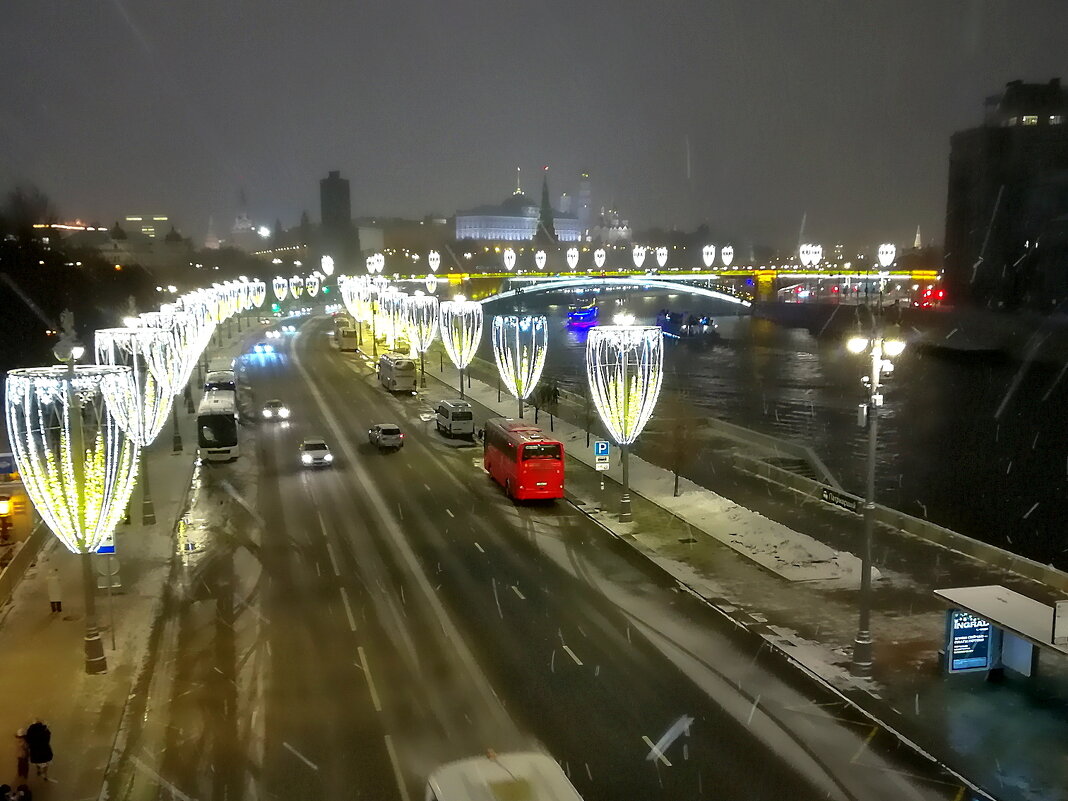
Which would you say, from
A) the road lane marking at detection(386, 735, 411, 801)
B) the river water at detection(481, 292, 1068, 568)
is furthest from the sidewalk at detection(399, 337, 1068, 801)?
the river water at detection(481, 292, 1068, 568)

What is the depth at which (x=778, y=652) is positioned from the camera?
1470 cm

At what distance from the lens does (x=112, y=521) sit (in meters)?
14.1

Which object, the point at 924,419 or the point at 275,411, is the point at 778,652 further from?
the point at 924,419

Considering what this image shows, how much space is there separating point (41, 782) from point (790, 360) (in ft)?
244

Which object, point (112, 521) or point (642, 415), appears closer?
point (112, 521)

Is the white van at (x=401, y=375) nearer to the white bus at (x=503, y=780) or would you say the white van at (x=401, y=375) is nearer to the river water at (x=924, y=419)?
the river water at (x=924, y=419)

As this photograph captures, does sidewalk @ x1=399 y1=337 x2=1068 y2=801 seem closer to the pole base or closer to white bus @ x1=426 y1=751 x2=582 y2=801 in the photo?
the pole base

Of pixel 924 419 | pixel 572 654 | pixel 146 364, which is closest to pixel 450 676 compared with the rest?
pixel 572 654

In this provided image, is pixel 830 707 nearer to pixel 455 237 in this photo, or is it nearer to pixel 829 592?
pixel 829 592

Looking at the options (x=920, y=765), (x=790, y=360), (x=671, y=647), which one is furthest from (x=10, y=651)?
(x=790, y=360)

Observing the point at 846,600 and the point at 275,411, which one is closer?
the point at 846,600

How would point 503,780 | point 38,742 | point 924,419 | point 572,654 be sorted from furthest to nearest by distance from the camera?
point 924,419 < point 572,654 < point 38,742 < point 503,780

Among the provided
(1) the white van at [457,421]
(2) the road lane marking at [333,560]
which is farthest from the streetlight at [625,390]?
(1) the white van at [457,421]

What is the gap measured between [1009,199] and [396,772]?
104 m
